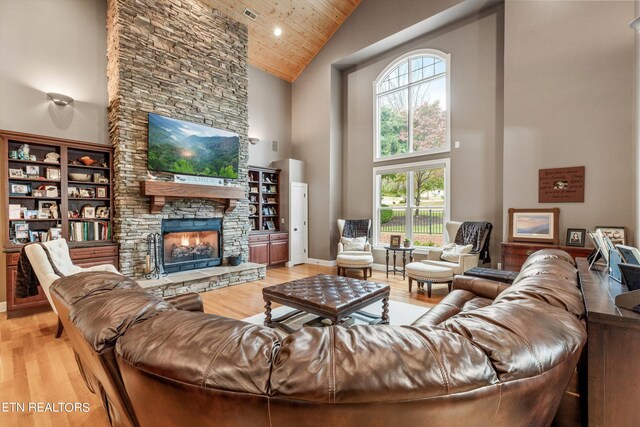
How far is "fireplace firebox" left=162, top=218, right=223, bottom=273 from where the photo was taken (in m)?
4.70

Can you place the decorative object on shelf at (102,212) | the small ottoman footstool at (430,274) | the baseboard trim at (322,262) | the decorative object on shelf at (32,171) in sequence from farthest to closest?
the baseboard trim at (322,262) → the decorative object on shelf at (102,212) → the small ottoman footstool at (430,274) → the decorative object on shelf at (32,171)

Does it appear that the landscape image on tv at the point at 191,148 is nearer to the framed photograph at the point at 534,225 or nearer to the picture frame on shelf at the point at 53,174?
the picture frame on shelf at the point at 53,174

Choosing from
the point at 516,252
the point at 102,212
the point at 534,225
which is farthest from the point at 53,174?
the point at 534,225

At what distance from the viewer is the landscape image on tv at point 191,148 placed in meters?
4.43

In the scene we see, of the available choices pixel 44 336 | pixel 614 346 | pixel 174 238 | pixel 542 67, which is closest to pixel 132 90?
pixel 174 238

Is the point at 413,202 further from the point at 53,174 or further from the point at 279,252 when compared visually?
the point at 53,174

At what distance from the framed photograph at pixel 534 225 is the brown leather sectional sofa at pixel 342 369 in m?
3.76

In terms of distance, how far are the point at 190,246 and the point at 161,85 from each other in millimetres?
2725

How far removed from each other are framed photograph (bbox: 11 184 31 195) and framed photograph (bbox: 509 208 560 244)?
6.81 meters

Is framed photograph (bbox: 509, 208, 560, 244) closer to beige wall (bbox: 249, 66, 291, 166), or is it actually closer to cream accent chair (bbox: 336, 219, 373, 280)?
cream accent chair (bbox: 336, 219, 373, 280)

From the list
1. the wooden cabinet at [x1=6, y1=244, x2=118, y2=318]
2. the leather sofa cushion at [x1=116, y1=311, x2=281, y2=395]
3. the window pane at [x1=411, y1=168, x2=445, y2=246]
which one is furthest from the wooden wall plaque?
the wooden cabinet at [x1=6, y1=244, x2=118, y2=318]

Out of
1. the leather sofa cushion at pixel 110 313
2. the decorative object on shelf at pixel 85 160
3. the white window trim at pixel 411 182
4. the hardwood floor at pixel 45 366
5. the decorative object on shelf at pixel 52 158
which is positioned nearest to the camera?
the leather sofa cushion at pixel 110 313

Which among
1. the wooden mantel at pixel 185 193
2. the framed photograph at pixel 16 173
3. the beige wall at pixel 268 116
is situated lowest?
the wooden mantel at pixel 185 193

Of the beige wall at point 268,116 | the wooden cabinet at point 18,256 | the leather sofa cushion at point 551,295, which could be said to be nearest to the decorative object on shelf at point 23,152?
the wooden cabinet at point 18,256
